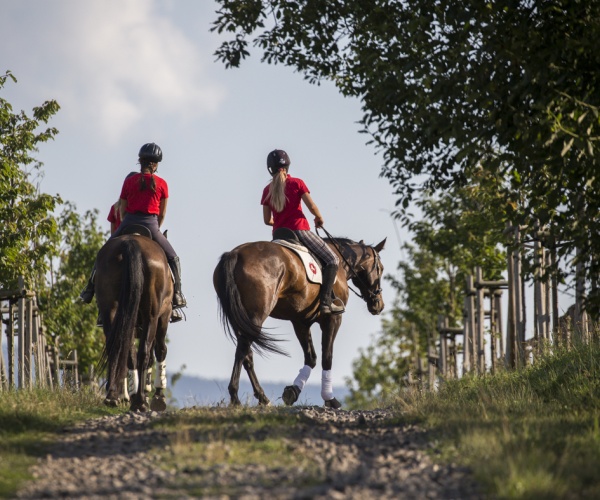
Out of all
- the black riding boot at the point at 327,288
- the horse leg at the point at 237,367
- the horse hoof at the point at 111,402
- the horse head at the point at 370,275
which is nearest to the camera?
the horse hoof at the point at 111,402

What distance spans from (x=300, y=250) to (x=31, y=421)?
5.12 m

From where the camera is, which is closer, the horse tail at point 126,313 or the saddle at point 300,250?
the horse tail at point 126,313

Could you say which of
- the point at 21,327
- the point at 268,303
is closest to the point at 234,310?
the point at 268,303

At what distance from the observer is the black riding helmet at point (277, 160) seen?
14375mm

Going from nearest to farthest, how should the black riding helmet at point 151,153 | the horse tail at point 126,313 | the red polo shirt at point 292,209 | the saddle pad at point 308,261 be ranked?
the horse tail at point 126,313 < the black riding helmet at point 151,153 < the saddle pad at point 308,261 < the red polo shirt at point 292,209

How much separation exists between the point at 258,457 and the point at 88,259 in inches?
1195

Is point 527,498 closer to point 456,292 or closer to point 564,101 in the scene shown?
point 564,101

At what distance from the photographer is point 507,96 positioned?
11406mm

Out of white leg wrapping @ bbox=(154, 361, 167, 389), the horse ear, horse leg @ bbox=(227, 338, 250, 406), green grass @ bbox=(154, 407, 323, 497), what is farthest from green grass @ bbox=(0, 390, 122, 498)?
the horse ear

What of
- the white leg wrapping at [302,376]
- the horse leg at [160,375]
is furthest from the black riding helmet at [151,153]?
the white leg wrapping at [302,376]

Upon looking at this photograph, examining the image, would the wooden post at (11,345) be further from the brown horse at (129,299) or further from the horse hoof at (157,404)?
the brown horse at (129,299)

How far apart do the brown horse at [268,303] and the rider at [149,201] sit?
55 centimetres

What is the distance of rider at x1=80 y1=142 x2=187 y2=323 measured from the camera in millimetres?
13203

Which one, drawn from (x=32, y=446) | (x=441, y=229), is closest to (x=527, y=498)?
(x=32, y=446)
